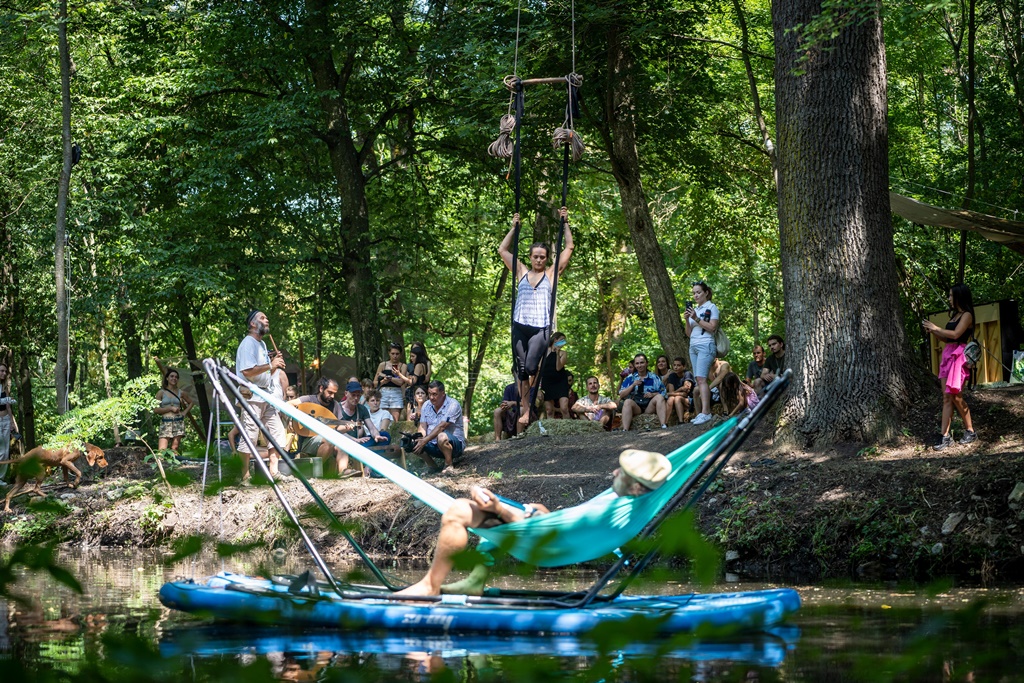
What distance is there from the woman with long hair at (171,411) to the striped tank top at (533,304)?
4.95 m

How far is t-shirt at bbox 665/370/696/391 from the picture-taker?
1202cm

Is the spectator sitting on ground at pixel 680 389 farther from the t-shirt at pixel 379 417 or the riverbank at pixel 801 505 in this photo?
the t-shirt at pixel 379 417

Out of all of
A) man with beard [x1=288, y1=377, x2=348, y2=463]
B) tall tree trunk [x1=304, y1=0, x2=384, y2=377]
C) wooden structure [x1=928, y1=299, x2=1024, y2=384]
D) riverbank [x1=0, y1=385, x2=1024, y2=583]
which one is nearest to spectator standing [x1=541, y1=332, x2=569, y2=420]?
riverbank [x1=0, y1=385, x2=1024, y2=583]

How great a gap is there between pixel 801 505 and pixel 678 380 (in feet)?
15.2

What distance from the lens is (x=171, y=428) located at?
12.8m

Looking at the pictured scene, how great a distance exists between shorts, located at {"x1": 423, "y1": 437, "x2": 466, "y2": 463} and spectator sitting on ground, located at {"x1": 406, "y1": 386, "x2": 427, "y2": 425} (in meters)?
0.70

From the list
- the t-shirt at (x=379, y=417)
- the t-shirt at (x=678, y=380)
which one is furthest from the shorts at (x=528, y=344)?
the t-shirt at (x=379, y=417)

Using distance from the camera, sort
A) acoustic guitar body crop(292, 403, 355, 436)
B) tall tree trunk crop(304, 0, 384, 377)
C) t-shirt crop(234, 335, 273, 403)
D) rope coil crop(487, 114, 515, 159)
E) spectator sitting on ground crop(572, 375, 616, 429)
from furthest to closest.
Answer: tall tree trunk crop(304, 0, 384, 377) < spectator sitting on ground crop(572, 375, 616, 429) < acoustic guitar body crop(292, 403, 355, 436) < t-shirt crop(234, 335, 273, 403) < rope coil crop(487, 114, 515, 159)

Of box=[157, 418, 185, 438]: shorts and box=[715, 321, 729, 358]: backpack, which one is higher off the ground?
box=[715, 321, 729, 358]: backpack

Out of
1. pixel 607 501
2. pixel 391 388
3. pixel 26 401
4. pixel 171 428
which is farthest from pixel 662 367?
pixel 26 401

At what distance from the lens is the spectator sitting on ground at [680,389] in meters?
11.6

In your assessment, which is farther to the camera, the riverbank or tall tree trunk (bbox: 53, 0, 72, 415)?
tall tree trunk (bbox: 53, 0, 72, 415)

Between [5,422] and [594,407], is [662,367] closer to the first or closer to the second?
[594,407]

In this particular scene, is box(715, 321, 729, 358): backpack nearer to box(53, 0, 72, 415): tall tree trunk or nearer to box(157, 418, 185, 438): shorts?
box(157, 418, 185, 438): shorts
